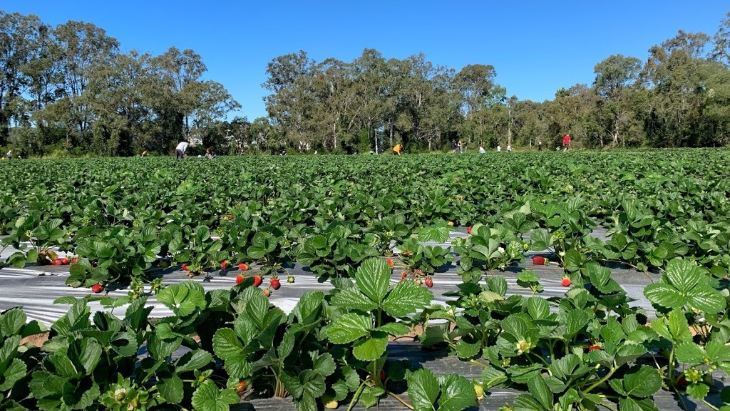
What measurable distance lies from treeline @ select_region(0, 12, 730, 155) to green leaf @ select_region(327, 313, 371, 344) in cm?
4236

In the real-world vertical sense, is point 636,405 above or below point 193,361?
below

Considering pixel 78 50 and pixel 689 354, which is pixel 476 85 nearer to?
pixel 78 50

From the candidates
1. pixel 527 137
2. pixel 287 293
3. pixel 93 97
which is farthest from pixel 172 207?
pixel 527 137

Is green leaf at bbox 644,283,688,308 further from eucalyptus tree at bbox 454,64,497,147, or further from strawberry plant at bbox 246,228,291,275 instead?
eucalyptus tree at bbox 454,64,497,147

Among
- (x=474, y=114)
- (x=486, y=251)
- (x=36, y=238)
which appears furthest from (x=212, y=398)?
(x=474, y=114)

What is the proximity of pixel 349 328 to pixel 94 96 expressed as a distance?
4859 centimetres

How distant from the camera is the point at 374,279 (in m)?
1.64

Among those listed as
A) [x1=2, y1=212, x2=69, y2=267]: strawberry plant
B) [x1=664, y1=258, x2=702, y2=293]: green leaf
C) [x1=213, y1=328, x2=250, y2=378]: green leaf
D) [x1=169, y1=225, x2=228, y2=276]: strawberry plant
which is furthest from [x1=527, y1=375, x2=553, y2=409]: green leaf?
[x1=2, y1=212, x2=69, y2=267]: strawberry plant

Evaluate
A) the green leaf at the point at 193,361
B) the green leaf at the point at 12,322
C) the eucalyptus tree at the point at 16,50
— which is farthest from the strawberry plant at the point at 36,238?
the eucalyptus tree at the point at 16,50

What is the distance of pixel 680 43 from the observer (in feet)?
169

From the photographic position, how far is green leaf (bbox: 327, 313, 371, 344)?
5.01 ft

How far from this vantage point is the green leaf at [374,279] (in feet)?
5.27

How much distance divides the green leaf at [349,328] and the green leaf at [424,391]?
24cm

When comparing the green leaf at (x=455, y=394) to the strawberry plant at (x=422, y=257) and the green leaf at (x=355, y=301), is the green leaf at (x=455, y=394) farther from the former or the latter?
the strawberry plant at (x=422, y=257)
